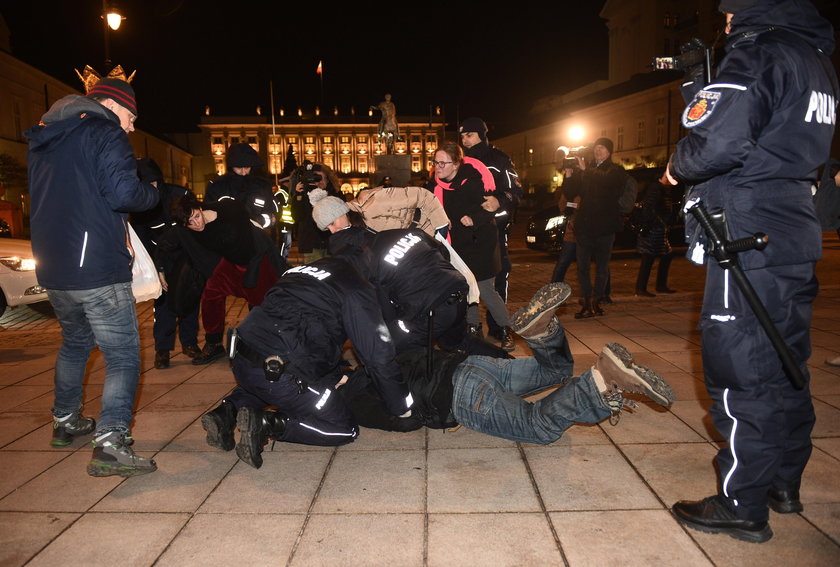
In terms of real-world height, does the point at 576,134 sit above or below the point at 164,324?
above

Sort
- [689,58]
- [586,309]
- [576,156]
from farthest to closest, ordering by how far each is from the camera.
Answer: [576,156]
[586,309]
[689,58]

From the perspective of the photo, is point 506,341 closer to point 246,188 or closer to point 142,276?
point 246,188

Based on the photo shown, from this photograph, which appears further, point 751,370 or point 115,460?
point 115,460

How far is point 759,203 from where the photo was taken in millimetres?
2402

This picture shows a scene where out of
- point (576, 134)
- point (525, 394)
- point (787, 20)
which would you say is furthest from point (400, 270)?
point (576, 134)

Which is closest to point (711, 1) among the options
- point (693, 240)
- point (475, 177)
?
point (475, 177)

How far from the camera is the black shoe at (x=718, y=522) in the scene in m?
2.48

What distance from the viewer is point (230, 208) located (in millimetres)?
5352

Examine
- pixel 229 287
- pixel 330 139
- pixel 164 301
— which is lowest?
pixel 164 301

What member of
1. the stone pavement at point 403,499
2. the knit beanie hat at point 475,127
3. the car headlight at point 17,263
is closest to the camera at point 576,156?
the knit beanie hat at point 475,127

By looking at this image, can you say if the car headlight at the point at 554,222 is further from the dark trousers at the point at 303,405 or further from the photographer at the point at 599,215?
the dark trousers at the point at 303,405

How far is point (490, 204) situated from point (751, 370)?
363 cm

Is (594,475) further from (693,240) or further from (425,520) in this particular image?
(693,240)

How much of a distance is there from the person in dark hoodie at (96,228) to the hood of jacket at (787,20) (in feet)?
9.36
